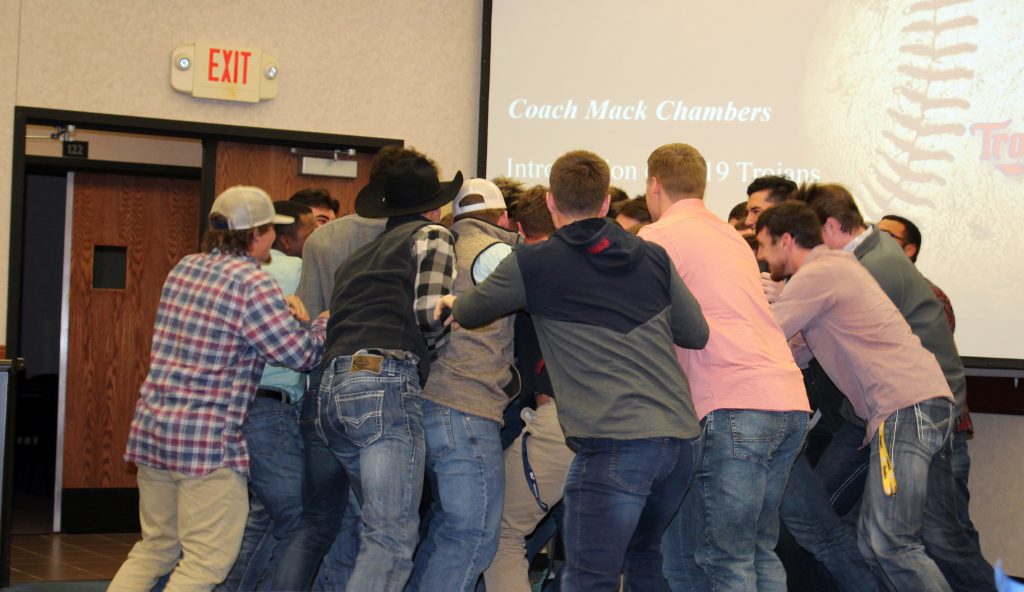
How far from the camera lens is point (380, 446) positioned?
316 cm

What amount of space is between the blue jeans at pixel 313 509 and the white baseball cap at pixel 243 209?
537 mm

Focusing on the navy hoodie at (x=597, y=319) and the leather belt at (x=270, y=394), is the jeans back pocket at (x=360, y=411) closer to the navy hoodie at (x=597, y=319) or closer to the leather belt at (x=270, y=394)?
the navy hoodie at (x=597, y=319)

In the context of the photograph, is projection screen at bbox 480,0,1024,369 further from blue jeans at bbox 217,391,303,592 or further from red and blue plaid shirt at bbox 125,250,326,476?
red and blue plaid shirt at bbox 125,250,326,476

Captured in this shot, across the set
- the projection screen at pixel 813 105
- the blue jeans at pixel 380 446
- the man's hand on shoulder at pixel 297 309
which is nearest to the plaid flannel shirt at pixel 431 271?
the blue jeans at pixel 380 446

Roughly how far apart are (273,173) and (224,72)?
61 centimetres

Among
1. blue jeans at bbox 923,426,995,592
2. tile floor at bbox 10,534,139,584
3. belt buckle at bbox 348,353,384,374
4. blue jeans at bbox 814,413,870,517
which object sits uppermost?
belt buckle at bbox 348,353,384,374

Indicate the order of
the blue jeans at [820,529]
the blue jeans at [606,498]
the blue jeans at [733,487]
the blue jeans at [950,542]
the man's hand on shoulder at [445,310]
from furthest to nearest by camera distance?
the blue jeans at [950,542] → the blue jeans at [820,529] → the blue jeans at [733,487] → the man's hand on shoulder at [445,310] → the blue jeans at [606,498]

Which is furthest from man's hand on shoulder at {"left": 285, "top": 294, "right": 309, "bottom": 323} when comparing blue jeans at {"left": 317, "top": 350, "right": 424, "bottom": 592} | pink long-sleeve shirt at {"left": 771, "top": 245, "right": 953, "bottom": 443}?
pink long-sleeve shirt at {"left": 771, "top": 245, "right": 953, "bottom": 443}

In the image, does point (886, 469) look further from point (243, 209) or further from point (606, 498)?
point (243, 209)

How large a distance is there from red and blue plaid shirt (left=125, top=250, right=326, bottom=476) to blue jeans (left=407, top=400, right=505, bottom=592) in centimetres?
51

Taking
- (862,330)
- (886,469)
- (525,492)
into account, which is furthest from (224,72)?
(886,469)

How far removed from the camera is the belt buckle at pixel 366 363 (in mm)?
3199

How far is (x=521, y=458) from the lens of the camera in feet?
12.1

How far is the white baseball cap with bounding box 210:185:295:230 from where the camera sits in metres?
3.49
